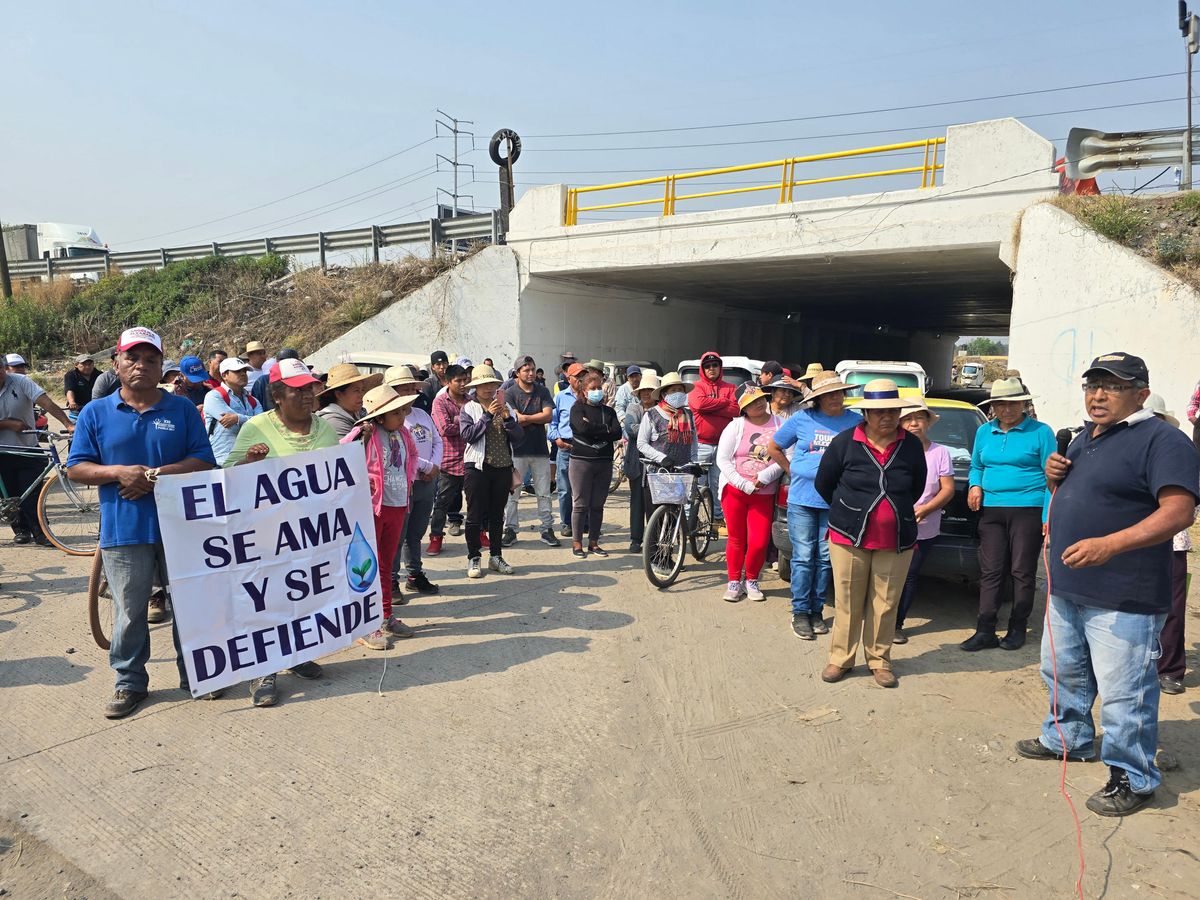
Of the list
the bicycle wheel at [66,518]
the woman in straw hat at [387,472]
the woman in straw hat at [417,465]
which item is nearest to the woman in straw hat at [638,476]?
the woman in straw hat at [417,465]

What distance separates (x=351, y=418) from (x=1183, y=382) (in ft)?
37.8

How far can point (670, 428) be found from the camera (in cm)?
Result: 761

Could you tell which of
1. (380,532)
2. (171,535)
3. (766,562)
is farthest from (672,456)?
(171,535)

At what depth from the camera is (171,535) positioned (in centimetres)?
416

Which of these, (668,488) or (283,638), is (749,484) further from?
(283,638)

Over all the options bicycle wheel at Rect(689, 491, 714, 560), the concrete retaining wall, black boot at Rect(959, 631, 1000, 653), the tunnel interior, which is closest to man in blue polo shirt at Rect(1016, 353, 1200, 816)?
black boot at Rect(959, 631, 1000, 653)

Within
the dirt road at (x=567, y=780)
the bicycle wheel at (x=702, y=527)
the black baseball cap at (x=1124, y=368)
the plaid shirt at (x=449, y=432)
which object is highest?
the black baseball cap at (x=1124, y=368)

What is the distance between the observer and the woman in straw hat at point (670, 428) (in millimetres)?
7590

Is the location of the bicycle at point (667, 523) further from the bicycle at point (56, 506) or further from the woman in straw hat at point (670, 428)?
the bicycle at point (56, 506)

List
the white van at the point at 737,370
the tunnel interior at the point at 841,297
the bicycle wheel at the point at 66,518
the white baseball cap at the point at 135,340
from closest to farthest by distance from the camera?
the white baseball cap at the point at 135,340 < the bicycle wheel at the point at 66,518 < the white van at the point at 737,370 < the tunnel interior at the point at 841,297

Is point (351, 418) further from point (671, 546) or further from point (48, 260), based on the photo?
point (48, 260)


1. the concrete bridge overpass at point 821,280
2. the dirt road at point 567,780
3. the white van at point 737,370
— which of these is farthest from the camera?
the white van at point 737,370

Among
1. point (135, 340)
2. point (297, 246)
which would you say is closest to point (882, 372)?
point (135, 340)

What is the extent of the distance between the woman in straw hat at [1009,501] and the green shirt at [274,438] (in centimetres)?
461
